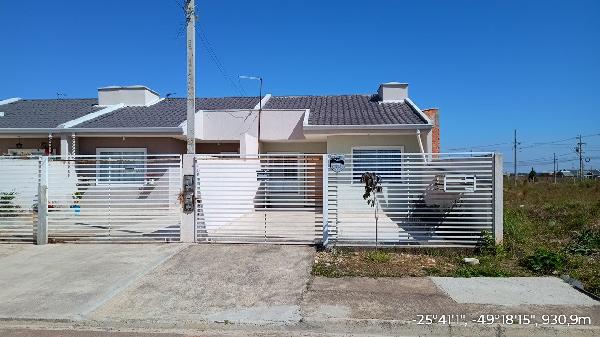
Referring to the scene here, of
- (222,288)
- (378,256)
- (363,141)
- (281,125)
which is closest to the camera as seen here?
(222,288)

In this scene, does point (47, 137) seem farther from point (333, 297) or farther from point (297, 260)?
point (333, 297)

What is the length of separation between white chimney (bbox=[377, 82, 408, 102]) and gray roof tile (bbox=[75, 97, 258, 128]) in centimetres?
570

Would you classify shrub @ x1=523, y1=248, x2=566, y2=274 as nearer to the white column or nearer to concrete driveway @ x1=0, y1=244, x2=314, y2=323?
concrete driveway @ x1=0, y1=244, x2=314, y2=323

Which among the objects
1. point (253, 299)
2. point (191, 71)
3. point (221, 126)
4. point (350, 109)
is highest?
point (350, 109)

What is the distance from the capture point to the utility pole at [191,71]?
982cm

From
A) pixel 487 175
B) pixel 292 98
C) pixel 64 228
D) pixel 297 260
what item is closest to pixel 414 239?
pixel 487 175

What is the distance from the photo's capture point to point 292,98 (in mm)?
21250

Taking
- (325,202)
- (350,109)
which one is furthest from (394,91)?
(325,202)

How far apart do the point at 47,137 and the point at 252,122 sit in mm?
7433

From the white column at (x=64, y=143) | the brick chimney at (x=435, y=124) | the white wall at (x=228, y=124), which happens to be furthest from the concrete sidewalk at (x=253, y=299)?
the brick chimney at (x=435, y=124)

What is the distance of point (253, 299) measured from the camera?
6141 millimetres

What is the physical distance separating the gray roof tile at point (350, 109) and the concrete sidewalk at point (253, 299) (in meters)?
7.98

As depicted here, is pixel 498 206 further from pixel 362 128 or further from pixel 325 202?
pixel 362 128

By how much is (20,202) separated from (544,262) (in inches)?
426
